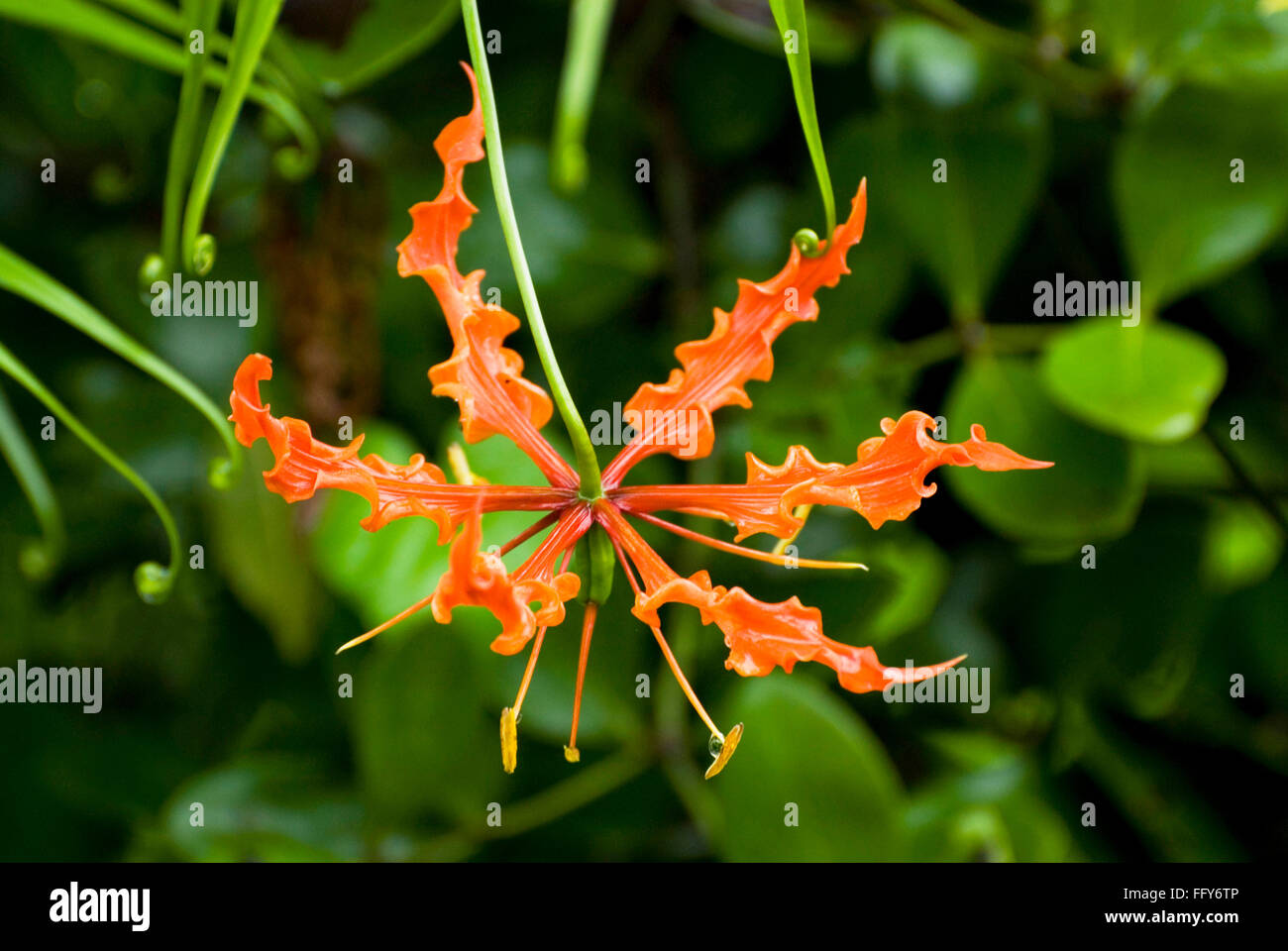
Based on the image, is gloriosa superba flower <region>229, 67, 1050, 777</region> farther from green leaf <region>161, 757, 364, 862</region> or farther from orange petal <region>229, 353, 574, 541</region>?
green leaf <region>161, 757, 364, 862</region>

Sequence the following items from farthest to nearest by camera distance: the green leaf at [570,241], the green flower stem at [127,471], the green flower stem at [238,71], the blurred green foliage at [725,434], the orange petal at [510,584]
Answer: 1. the green leaf at [570,241]
2. the blurred green foliage at [725,434]
3. the green flower stem at [127,471]
4. the green flower stem at [238,71]
5. the orange petal at [510,584]

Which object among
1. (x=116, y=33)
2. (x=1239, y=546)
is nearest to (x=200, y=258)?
(x=116, y=33)

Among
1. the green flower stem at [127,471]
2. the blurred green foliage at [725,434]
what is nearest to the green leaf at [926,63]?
the blurred green foliage at [725,434]

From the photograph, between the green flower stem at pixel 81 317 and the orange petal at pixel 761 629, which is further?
the green flower stem at pixel 81 317

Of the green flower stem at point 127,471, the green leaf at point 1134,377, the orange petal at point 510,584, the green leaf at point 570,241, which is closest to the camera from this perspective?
the orange petal at point 510,584

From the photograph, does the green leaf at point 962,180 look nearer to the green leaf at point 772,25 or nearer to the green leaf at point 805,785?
the green leaf at point 772,25

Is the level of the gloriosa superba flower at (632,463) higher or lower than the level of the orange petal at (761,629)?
higher

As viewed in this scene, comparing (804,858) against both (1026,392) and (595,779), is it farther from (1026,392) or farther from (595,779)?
(1026,392)
